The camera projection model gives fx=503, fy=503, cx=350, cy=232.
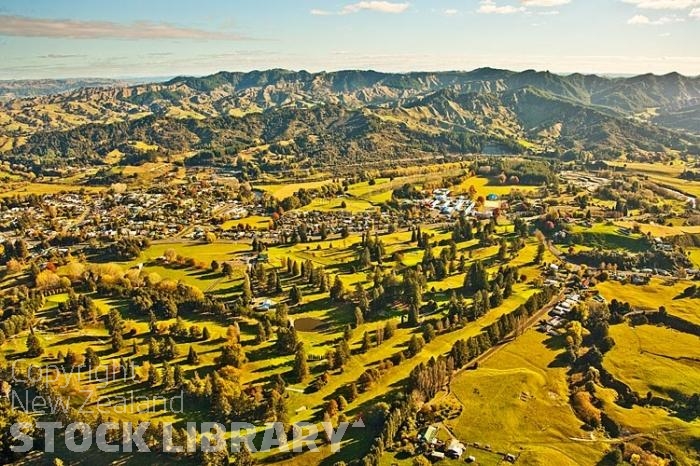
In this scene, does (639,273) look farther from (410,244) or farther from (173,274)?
(173,274)

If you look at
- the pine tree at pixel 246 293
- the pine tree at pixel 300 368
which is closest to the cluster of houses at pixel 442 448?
the pine tree at pixel 300 368

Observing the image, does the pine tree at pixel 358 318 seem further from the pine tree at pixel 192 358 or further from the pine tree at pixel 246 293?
the pine tree at pixel 192 358

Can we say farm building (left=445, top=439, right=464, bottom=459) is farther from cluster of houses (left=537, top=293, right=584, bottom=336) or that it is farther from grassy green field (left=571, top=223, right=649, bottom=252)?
grassy green field (left=571, top=223, right=649, bottom=252)

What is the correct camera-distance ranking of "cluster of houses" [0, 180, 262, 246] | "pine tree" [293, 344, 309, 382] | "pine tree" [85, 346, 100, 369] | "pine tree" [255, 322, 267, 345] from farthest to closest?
1. "cluster of houses" [0, 180, 262, 246]
2. "pine tree" [255, 322, 267, 345]
3. "pine tree" [85, 346, 100, 369]
4. "pine tree" [293, 344, 309, 382]

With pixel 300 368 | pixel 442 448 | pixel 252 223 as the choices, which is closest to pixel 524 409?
pixel 442 448

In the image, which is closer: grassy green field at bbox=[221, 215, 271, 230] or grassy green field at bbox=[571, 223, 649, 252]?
grassy green field at bbox=[571, 223, 649, 252]

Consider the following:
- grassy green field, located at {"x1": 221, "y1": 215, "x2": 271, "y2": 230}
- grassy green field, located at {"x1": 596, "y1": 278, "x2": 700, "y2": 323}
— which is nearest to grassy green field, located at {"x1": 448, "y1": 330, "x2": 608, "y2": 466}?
grassy green field, located at {"x1": 596, "y1": 278, "x2": 700, "y2": 323}

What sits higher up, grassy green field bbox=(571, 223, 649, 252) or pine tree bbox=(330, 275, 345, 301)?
grassy green field bbox=(571, 223, 649, 252)
